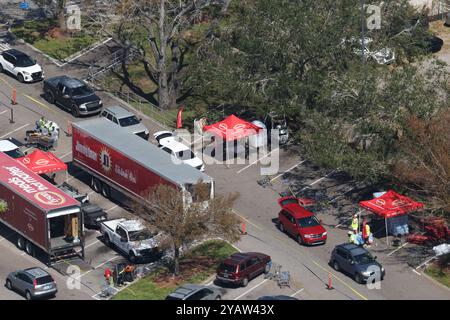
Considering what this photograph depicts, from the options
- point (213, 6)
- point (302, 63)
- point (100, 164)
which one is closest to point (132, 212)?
point (100, 164)

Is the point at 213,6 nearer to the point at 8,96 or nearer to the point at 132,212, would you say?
the point at 8,96

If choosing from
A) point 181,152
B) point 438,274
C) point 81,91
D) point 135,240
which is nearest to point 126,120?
point 81,91

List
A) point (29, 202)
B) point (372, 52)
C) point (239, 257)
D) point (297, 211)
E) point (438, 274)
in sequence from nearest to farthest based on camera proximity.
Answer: point (239, 257) < point (29, 202) < point (438, 274) < point (297, 211) < point (372, 52)

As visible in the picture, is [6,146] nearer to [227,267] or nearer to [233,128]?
[233,128]

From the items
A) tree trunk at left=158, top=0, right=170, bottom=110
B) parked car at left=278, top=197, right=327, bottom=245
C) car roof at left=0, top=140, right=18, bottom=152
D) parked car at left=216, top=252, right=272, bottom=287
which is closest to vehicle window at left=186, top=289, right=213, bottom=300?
parked car at left=216, top=252, right=272, bottom=287

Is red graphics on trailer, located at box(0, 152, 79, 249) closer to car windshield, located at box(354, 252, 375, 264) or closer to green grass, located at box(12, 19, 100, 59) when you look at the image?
car windshield, located at box(354, 252, 375, 264)

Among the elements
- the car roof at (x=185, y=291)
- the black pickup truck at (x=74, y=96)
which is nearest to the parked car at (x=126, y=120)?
the black pickup truck at (x=74, y=96)
